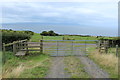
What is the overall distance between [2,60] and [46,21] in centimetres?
408

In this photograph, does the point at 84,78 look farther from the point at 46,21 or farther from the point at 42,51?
the point at 46,21

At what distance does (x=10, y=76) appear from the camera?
13.4 feet

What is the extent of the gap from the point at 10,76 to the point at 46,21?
5.71 meters

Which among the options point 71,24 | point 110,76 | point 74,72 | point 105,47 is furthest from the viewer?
point 71,24


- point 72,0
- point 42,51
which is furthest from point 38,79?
point 42,51

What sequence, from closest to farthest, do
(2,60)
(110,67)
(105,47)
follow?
(110,67) < (2,60) < (105,47)

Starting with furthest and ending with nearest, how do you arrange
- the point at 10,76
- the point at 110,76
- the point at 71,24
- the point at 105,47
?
the point at 71,24 < the point at 105,47 < the point at 110,76 < the point at 10,76

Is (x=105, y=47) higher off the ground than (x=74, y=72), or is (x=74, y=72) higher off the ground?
(x=105, y=47)

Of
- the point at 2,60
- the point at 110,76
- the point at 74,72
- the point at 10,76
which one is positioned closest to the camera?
the point at 10,76

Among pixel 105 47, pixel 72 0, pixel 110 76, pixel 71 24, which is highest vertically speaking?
pixel 72 0

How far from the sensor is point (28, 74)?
4.48m

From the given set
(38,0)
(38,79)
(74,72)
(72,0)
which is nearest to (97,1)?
(72,0)

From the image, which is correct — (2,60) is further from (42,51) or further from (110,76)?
(110,76)

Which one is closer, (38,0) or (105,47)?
(38,0)
